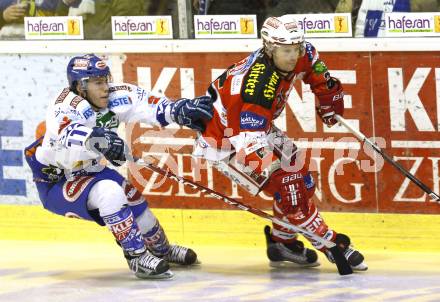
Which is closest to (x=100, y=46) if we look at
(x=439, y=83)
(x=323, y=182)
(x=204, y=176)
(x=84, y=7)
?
(x=84, y=7)

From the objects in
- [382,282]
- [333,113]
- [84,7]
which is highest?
[84,7]

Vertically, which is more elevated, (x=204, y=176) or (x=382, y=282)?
(x=204, y=176)

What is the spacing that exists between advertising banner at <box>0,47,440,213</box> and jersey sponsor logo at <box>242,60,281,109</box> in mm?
761

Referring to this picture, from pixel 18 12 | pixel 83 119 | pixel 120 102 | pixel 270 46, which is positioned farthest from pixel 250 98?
pixel 18 12

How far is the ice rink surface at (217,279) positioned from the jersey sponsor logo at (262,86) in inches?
37.4

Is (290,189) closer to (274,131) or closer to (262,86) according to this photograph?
(274,131)

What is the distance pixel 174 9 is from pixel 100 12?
475 mm

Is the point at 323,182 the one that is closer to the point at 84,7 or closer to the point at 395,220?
the point at 395,220

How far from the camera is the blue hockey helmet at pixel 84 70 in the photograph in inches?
265

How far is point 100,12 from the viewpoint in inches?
308

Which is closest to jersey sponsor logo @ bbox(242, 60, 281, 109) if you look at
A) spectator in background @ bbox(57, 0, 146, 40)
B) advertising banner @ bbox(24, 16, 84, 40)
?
spectator in background @ bbox(57, 0, 146, 40)

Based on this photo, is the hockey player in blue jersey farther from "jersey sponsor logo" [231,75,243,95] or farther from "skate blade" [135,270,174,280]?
"jersey sponsor logo" [231,75,243,95]

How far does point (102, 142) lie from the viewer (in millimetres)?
6508

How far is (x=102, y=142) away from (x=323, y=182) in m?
1.52
